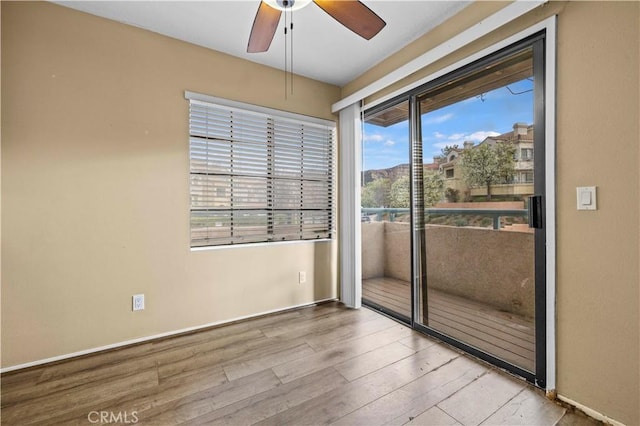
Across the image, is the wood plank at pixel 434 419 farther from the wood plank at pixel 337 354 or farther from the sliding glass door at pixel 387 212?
the sliding glass door at pixel 387 212

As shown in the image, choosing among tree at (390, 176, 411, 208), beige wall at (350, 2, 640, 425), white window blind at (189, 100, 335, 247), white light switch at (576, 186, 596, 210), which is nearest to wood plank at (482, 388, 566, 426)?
beige wall at (350, 2, 640, 425)

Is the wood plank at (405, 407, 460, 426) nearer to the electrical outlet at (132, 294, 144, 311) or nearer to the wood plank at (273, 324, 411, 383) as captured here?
the wood plank at (273, 324, 411, 383)

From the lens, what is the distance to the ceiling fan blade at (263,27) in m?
1.56

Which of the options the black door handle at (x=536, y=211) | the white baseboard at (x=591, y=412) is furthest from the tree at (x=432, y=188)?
the white baseboard at (x=591, y=412)

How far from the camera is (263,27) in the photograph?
168 centimetres

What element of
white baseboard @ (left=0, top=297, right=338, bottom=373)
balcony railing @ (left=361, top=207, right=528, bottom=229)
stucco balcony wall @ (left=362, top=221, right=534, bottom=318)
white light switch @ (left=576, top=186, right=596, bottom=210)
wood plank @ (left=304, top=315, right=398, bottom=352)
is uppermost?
white light switch @ (left=576, top=186, right=596, bottom=210)

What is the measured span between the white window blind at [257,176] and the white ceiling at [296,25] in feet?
1.86

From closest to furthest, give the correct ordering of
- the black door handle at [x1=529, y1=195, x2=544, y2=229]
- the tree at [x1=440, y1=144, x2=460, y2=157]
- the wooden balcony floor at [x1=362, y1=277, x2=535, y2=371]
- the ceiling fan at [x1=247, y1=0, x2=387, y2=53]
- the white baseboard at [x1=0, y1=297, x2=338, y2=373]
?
the ceiling fan at [x1=247, y1=0, x2=387, y2=53]
the black door handle at [x1=529, y1=195, x2=544, y2=229]
the wooden balcony floor at [x1=362, y1=277, x2=535, y2=371]
the white baseboard at [x1=0, y1=297, x2=338, y2=373]
the tree at [x1=440, y1=144, x2=460, y2=157]

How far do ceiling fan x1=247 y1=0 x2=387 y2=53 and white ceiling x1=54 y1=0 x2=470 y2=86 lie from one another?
53 cm

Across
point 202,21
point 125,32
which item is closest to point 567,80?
point 202,21

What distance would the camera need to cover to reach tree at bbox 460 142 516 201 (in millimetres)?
1900

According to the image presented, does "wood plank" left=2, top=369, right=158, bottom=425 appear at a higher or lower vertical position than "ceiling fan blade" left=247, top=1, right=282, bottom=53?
lower

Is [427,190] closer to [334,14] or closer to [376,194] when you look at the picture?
[376,194]

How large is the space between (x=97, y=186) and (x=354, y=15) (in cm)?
219
